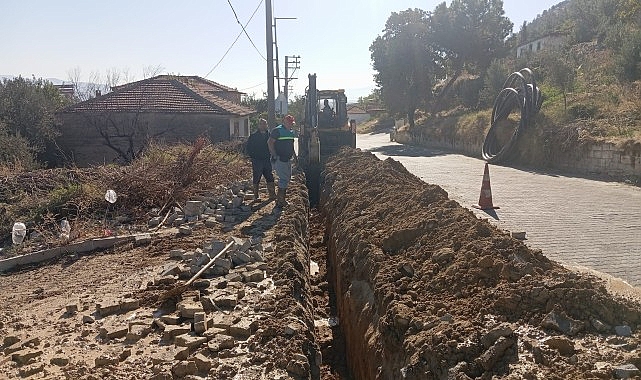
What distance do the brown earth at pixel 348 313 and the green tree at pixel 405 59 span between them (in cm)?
2771

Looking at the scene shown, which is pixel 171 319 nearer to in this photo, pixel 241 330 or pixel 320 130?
pixel 241 330

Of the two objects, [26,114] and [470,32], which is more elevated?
[470,32]

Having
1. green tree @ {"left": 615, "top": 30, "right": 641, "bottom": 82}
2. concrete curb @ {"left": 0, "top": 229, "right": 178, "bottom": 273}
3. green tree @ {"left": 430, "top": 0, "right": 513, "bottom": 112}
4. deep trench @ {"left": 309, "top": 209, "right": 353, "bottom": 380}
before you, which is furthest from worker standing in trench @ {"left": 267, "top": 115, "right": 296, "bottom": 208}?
green tree @ {"left": 430, "top": 0, "right": 513, "bottom": 112}

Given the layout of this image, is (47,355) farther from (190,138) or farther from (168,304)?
(190,138)

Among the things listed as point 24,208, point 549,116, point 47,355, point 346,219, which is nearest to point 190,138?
point 24,208

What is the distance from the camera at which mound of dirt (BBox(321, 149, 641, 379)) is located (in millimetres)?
3072

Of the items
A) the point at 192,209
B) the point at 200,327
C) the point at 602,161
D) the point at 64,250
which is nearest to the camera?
the point at 200,327

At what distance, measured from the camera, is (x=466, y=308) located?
386cm

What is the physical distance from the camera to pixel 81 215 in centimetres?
947

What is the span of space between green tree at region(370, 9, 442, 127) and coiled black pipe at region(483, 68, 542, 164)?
13.8m

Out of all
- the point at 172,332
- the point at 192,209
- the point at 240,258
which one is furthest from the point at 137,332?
the point at 192,209

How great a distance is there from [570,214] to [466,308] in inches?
225

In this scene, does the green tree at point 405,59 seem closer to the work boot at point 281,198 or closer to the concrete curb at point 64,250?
the work boot at point 281,198

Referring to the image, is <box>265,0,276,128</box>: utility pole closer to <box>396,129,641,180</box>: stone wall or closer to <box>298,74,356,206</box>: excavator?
<box>298,74,356,206</box>: excavator
